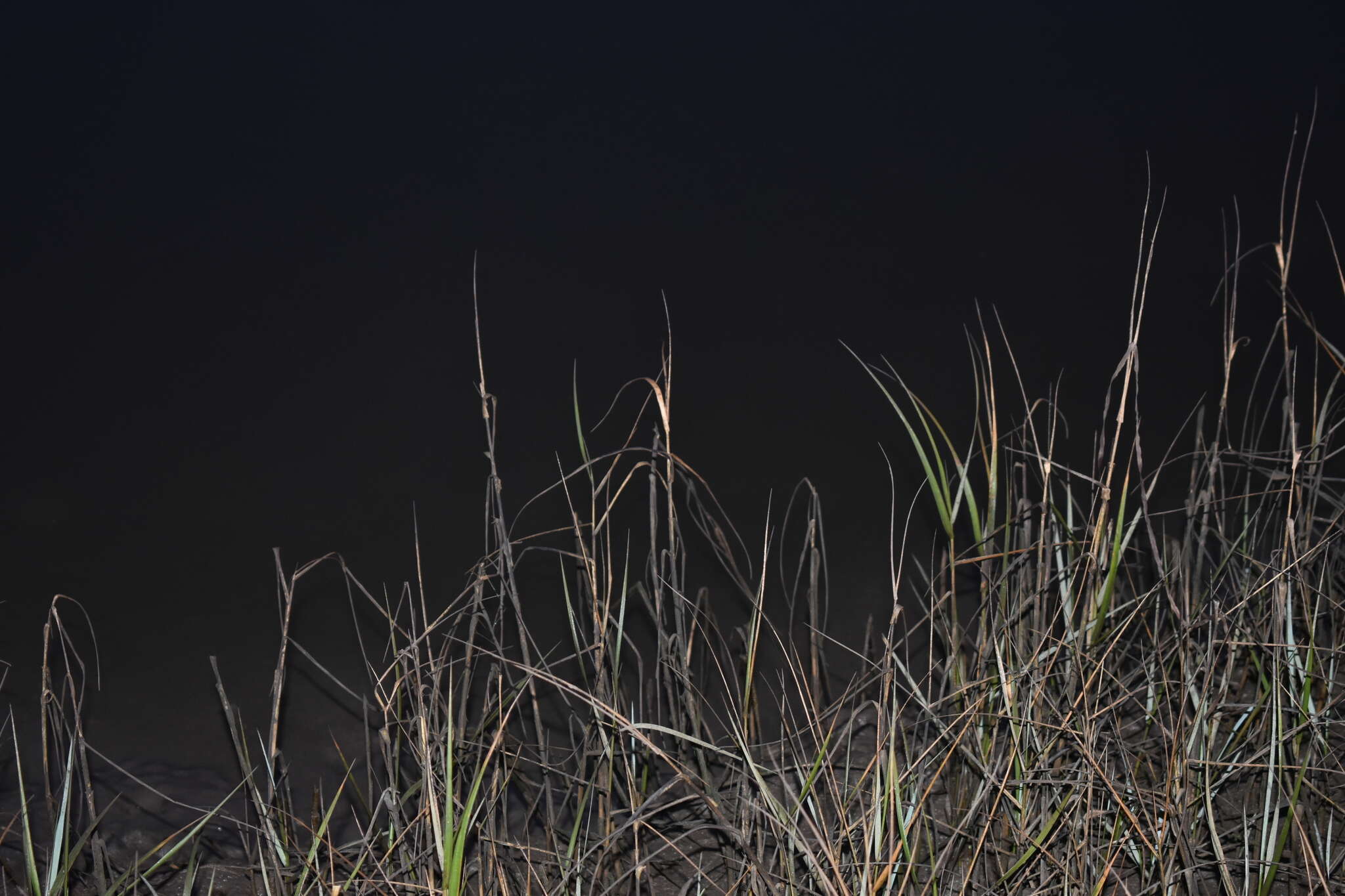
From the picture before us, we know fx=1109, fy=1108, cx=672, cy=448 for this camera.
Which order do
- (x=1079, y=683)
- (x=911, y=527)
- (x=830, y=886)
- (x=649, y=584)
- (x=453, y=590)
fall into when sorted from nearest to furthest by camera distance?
(x=830, y=886)
(x=1079, y=683)
(x=649, y=584)
(x=453, y=590)
(x=911, y=527)

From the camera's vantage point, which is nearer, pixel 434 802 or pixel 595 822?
pixel 434 802

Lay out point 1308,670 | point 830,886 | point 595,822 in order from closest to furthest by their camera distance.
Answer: point 830,886, point 1308,670, point 595,822

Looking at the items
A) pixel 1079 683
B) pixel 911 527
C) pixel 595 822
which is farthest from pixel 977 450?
pixel 595 822

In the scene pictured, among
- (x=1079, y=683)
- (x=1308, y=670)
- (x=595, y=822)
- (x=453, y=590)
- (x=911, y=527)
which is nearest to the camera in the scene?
(x=1308, y=670)

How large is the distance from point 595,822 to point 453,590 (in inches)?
32.1

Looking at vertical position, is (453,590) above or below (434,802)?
below

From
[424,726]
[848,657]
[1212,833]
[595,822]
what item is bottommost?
→ [848,657]

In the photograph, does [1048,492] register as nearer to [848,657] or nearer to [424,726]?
[424,726]

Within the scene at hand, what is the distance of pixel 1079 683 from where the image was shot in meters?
1.15

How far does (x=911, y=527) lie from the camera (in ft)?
7.42

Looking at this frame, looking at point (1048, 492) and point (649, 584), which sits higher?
point (1048, 492)

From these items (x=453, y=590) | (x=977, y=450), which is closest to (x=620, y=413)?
(x=453, y=590)

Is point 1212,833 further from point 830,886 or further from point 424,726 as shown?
point 424,726

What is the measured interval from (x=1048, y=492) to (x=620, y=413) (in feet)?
4.60
